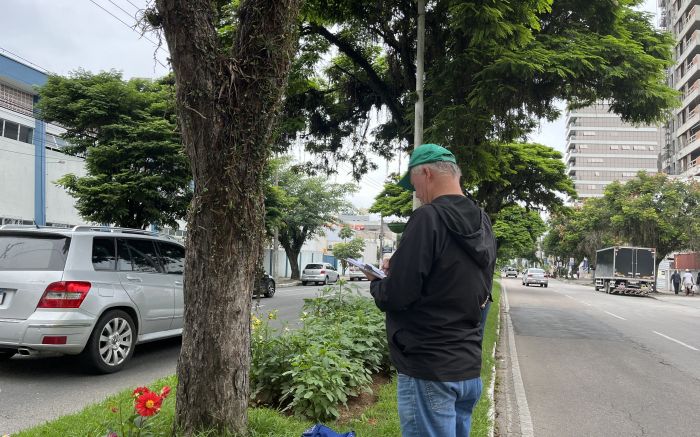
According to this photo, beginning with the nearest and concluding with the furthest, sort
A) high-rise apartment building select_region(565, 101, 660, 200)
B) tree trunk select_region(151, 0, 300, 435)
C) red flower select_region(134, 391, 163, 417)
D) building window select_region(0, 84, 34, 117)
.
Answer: red flower select_region(134, 391, 163, 417) → tree trunk select_region(151, 0, 300, 435) → building window select_region(0, 84, 34, 117) → high-rise apartment building select_region(565, 101, 660, 200)

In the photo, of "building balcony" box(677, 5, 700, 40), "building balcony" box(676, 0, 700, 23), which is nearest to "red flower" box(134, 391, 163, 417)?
"building balcony" box(677, 5, 700, 40)

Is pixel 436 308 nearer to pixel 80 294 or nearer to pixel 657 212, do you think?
pixel 80 294

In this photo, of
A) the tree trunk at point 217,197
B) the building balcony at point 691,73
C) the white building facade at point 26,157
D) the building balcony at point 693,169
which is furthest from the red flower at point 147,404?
the building balcony at point 691,73

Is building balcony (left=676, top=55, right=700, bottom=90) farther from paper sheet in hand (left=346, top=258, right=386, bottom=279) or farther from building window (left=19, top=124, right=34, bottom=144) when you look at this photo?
paper sheet in hand (left=346, top=258, right=386, bottom=279)

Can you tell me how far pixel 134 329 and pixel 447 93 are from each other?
6.17 metres

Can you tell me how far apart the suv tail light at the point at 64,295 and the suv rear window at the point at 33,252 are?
21cm

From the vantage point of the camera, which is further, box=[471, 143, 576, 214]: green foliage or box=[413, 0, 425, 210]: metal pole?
box=[471, 143, 576, 214]: green foliage

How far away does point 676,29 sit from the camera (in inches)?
2154

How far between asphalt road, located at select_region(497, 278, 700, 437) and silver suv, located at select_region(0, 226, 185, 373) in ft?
14.8

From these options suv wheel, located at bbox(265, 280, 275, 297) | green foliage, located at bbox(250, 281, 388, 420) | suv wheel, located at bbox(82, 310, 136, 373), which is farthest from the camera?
Result: suv wheel, located at bbox(265, 280, 275, 297)

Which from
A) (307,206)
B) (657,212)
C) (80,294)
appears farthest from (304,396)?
(657,212)

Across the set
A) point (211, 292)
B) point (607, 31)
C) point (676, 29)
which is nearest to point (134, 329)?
point (211, 292)

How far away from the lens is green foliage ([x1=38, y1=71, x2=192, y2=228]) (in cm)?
1512

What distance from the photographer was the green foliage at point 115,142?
15.1 metres
